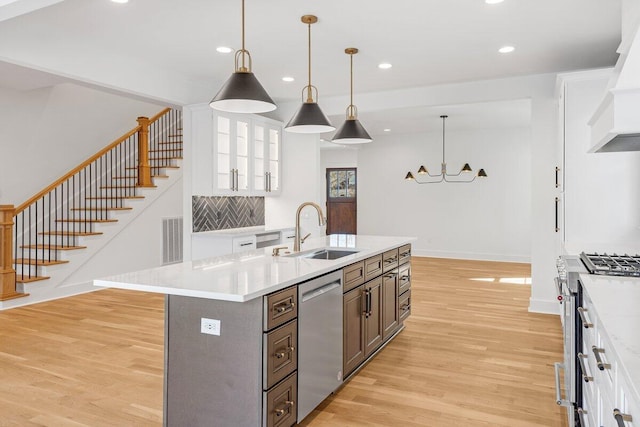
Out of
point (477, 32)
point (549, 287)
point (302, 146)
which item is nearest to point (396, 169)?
point (302, 146)

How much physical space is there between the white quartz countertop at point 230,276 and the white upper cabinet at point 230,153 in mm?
2410

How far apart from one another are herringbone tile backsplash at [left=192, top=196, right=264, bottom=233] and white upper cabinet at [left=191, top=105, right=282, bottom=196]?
357 mm

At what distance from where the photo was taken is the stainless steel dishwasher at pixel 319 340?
2.45 meters

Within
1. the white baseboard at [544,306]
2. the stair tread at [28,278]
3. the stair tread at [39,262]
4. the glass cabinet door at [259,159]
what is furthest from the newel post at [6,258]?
the white baseboard at [544,306]

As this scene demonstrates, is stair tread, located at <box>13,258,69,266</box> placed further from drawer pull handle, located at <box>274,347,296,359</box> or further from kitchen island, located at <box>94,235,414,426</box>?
drawer pull handle, located at <box>274,347,296,359</box>

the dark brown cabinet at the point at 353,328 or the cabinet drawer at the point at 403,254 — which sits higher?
the cabinet drawer at the point at 403,254

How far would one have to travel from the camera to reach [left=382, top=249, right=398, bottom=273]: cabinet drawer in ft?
12.1

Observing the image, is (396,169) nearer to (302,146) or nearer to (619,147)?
(302,146)

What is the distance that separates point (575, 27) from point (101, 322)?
5.20 m

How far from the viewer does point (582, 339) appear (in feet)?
6.93

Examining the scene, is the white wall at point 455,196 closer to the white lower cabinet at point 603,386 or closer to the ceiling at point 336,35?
the ceiling at point 336,35

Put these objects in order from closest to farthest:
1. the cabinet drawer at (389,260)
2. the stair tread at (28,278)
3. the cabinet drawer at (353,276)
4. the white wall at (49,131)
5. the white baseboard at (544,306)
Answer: the cabinet drawer at (353,276), the cabinet drawer at (389,260), the white baseboard at (544,306), the stair tread at (28,278), the white wall at (49,131)

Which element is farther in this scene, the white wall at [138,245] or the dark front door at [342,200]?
the dark front door at [342,200]

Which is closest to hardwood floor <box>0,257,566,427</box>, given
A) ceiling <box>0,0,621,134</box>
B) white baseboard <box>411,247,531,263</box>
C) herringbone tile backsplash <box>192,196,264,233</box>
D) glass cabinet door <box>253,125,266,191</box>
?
herringbone tile backsplash <box>192,196,264,233</box>
